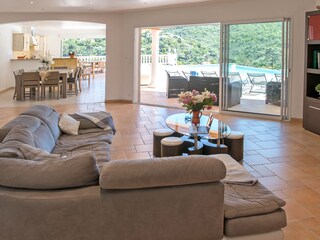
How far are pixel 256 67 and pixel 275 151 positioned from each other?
329 centimetres

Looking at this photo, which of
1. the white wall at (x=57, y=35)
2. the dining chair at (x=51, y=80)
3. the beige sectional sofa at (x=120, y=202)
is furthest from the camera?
the white wall at (x=57, y=35)

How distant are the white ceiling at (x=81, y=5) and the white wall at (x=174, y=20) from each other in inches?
17.9

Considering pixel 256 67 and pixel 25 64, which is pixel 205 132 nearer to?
pixel 256 67

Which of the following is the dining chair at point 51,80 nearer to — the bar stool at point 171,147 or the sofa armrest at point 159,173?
the bar stool at point 171,147

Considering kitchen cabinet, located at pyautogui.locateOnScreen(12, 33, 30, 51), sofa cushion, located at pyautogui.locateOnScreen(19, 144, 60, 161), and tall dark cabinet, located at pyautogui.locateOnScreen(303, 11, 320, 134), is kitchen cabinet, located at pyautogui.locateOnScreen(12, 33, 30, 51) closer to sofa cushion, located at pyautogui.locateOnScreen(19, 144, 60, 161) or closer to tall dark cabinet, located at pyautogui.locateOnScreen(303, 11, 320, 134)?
tall dark cabinet, located at pyautogui.locateOnScreen(303, 11, 320, 134)

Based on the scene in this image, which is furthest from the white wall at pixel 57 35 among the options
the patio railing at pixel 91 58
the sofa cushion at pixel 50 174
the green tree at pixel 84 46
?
the sofa cushion at pixel 50 174

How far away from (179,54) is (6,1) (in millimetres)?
6994

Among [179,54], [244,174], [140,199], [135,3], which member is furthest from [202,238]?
[179,54]

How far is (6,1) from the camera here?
7.59 metres

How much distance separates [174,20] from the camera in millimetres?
8625

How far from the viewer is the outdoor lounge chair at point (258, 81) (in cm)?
770

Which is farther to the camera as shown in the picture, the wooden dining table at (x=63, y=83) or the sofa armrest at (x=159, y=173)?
the wooden dining table at (x=63, y=83)

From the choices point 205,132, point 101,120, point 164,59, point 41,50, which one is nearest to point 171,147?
point 205,132

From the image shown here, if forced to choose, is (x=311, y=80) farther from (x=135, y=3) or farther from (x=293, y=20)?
(x=135, y=3)
